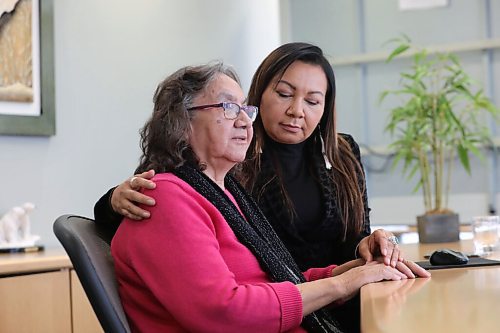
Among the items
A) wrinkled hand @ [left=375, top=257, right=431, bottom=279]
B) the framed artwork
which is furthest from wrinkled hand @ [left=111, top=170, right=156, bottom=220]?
the framed artwork

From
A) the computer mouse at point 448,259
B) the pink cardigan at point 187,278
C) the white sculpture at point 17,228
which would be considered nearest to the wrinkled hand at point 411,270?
the computer mouse at point 448,259

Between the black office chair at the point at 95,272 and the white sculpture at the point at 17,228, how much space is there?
1378mm

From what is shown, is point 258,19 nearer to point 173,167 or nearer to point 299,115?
point 299,115

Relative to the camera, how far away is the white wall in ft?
10.1

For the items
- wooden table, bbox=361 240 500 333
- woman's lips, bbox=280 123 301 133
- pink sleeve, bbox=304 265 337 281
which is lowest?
pink sleeve, bbox=304 265 337 281

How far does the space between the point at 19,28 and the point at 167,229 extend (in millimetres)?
1911

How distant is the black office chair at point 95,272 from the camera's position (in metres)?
1.36

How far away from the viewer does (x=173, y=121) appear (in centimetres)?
162

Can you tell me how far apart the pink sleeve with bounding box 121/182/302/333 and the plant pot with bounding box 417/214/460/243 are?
1.61 metres

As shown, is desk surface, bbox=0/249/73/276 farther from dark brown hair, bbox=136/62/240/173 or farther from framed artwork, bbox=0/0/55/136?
dark brown hair, bbox=136/62/240/173

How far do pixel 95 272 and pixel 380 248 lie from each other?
29.6 inches

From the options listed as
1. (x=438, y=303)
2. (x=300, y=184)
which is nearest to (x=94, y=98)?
(x=300, y=184)

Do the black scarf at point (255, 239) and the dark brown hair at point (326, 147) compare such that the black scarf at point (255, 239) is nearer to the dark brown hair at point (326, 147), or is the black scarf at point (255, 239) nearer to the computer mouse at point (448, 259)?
the computer mouse at point (448, 259)

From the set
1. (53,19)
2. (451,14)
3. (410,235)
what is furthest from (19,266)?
(451,14)
